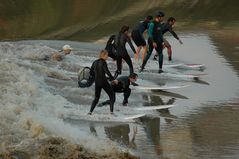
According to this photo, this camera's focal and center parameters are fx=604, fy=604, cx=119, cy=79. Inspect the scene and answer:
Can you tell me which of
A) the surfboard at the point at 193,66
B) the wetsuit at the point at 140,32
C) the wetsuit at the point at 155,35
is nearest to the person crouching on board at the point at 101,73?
the wetsuit at the point at 155,35

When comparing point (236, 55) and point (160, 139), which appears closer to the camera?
point (160, 139)

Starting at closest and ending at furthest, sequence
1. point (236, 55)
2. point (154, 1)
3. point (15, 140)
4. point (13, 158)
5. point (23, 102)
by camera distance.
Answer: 1. point (13, 158)
2. point (15, 140)
3. point (23, 102)
4. point (236, 55)
5. point (154, 1)

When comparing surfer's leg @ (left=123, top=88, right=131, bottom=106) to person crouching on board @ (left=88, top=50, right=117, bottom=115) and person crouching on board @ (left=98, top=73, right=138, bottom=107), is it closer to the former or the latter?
person crouching on board @ (left=98, top=73, right=138, bottom=107)

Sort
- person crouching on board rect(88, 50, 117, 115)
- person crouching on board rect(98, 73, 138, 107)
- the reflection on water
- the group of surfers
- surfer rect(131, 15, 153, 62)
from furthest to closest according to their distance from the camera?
1. surfer rect(131, 15, 153, 62)
2. person crouching on board rect(98, 73, 138, 107)
3. the group of surfers
4. person crouching on board rect(88, 50, 117, 115)
5. the reflection on water

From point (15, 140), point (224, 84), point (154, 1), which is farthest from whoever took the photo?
point (154, 1)

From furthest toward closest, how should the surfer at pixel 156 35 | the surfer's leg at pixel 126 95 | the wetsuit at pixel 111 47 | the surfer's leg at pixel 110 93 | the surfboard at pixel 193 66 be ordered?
the surfboard at pixel 193 66 → the surfer at pixel 156 35 → the wetsuit at pixel 111 47 → the surfer's leg at pixel 126 95 → the surfer's leg at pixel 110 93

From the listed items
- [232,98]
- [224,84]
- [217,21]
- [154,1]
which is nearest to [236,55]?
[224,84]

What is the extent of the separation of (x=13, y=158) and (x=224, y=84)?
9521mm

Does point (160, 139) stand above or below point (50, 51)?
below

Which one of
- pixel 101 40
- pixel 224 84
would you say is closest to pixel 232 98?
pixel 224 84

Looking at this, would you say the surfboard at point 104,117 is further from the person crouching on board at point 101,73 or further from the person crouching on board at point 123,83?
the person crouching on board at point 123,83

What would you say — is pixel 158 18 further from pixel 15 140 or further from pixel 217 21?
pixel 217 21

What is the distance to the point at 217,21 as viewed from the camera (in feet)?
104

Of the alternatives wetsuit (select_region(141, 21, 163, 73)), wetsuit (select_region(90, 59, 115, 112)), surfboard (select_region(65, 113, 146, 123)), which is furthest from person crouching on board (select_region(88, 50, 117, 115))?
wetsuit (select_region(141, 21, 163, 73))
